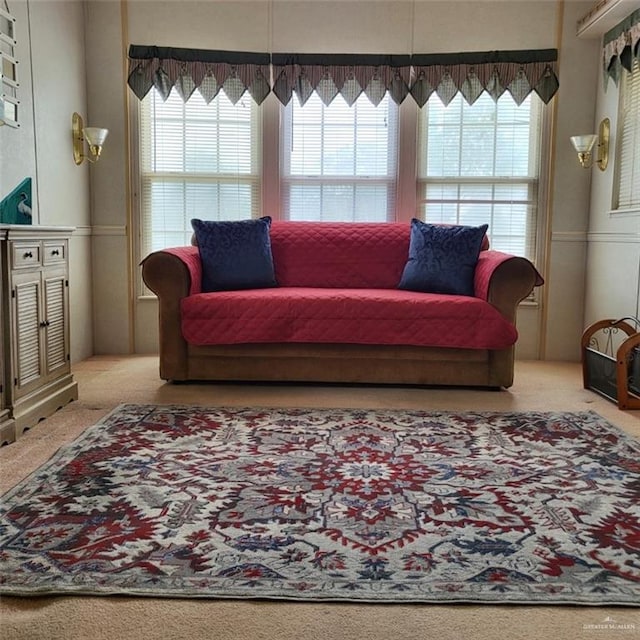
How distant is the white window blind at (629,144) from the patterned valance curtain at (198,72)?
2.35m

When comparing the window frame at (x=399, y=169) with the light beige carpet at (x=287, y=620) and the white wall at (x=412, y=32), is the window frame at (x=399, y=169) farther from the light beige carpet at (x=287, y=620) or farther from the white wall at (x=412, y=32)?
the light beige carpet at (x=287, y=620)

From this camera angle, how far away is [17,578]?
1.65 meters

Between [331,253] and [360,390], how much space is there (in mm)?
1034

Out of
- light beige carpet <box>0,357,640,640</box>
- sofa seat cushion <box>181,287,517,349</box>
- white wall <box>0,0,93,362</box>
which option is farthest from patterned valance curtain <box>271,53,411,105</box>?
light beige carpet <box>0,357,640,640</box>

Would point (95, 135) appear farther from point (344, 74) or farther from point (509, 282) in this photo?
point (509, 282)

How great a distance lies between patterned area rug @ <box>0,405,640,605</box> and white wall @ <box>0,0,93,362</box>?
1666mm

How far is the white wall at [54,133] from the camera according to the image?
12.2 feet

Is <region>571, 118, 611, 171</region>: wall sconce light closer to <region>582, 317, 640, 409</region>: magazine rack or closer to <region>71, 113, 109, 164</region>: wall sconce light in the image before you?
<region>582, 317, 640, 409</region>: magazine rack

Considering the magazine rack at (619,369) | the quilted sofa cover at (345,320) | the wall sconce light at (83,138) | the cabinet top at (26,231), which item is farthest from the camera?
the wall sconce light at (83,138)

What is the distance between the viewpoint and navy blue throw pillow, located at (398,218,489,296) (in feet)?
13.2

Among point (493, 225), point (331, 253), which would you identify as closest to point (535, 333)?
point (493, 225)

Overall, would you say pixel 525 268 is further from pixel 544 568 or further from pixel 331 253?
pixel 544 568

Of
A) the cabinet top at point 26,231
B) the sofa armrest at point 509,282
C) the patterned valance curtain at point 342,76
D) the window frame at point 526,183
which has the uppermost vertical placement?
the patterned valance curtain at point 342,76

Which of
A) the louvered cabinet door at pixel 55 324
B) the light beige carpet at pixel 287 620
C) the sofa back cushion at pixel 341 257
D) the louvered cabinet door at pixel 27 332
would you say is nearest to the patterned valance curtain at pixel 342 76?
the sofa back cushion at pixel 341 257
